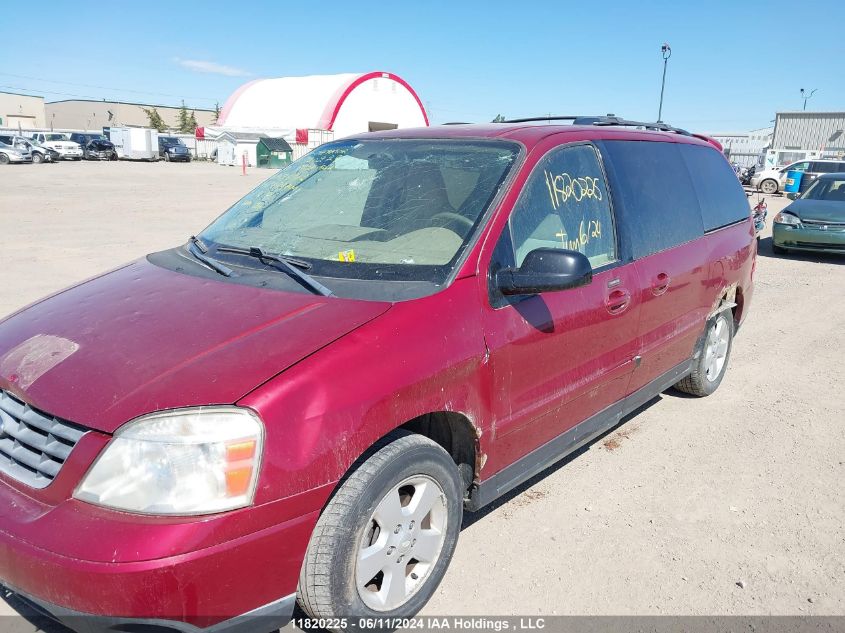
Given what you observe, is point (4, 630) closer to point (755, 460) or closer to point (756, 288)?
point (755, 460)

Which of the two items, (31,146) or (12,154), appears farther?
(31,146)

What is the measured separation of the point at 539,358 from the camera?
2.86 metres

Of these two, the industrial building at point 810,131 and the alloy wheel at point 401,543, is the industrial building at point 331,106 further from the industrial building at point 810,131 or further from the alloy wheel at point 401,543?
the alloy wheel at point 401,543

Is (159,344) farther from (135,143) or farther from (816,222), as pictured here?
(135,143)

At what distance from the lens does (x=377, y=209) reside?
125 inches

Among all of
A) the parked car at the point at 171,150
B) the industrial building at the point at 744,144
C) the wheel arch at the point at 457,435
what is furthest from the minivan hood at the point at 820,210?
the parked car at the point at 171,150

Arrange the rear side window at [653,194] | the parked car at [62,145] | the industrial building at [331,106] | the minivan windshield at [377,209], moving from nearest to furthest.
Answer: the minivan windshield at [377,209] → the rear side window at [653,194] → the parked car at [62,145] → the industrial building at [331,106]

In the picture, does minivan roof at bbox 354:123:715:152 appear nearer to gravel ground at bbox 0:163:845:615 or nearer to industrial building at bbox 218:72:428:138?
gravel ground at bbox 0:163:845:615

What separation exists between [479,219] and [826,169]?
2734 centimetres

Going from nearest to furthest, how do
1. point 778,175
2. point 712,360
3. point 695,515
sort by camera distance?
point 695,515 → point 712,360 → point 778,175

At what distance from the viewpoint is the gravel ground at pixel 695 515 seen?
2775 millimetres

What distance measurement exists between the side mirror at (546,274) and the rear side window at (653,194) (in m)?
1.03

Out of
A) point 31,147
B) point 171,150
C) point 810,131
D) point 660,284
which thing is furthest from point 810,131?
point 660,284

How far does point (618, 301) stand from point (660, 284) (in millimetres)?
516
